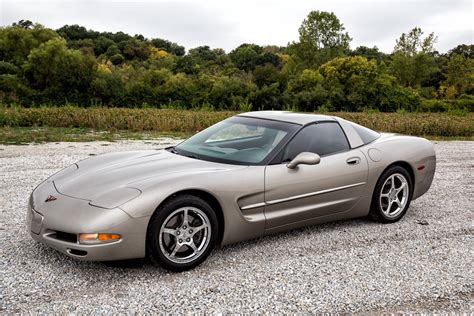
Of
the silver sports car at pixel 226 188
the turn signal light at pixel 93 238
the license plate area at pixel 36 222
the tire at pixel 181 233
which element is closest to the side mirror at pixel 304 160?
the silver sports car at pixel 226 188

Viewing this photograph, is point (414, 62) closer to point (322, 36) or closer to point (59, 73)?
point (322, 36)

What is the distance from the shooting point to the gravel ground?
11.3 ft

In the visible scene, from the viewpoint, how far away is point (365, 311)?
3.40 m

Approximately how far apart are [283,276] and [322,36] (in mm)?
67616

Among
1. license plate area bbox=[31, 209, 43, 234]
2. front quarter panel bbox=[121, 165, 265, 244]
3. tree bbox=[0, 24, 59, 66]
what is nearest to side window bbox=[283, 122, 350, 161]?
front quarter panel bbox=[121, 165, 265, 244]

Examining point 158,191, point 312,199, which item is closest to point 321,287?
point 312,199

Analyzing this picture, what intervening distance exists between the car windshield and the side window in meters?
0.12

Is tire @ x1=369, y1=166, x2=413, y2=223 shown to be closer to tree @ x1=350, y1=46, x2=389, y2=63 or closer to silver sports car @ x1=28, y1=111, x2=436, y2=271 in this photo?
silver sports car @ x1=28, y1=111, x2=436, y2=271

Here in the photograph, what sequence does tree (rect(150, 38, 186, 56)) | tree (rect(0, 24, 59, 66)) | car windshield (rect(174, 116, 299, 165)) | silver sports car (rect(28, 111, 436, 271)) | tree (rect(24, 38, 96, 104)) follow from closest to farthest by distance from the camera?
1. silver sports car (rect(28, 111, 436, 271))
2. car windshield (rect(174, 116, 299, 165))
3. tree (rect(24, 38, 96, 104))
4. tree (rect(0, 24, 59, 66))
5. tree (rect(150, 38, 186, 56))

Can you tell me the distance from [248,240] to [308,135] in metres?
1.27

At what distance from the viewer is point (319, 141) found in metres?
5.16

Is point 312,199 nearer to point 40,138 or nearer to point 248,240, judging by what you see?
point 248,240

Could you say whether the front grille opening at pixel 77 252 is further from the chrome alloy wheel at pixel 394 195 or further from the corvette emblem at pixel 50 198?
the chrome alloy wheel at pixel 394 195

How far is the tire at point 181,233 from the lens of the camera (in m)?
3.83
